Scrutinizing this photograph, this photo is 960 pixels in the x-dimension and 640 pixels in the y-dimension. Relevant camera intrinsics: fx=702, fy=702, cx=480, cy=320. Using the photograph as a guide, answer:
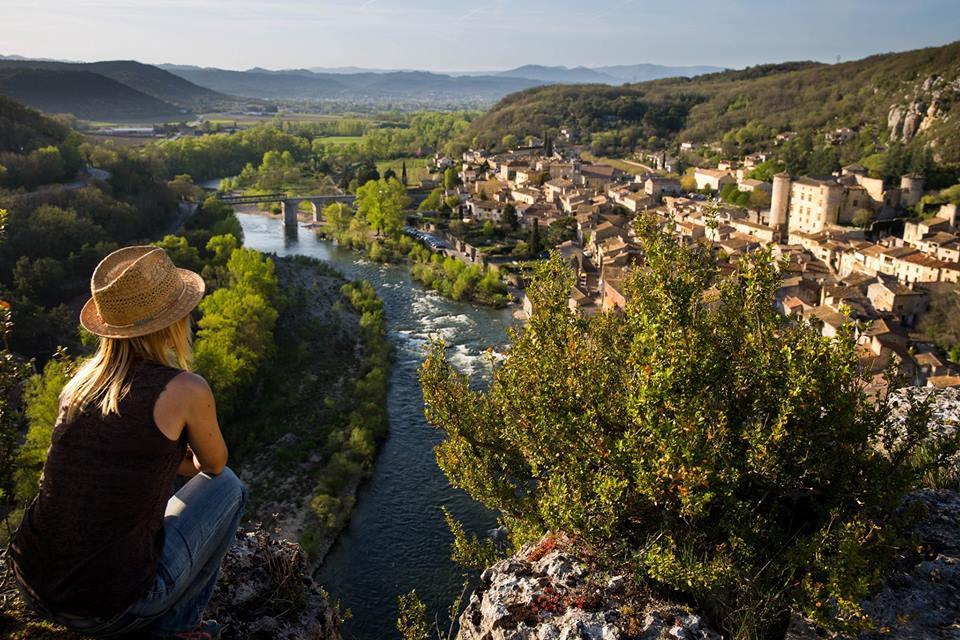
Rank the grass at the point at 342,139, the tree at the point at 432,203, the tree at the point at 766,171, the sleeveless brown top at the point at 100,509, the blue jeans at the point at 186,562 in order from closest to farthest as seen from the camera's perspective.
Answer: the sleeveless brown top at the point at 100,509, the blue jeans at the point at 186,562, the tree at the point at 766,171, the tree at the point at 432,203, the grass at the point at 342,139

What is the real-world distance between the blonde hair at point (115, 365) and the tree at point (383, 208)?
103 ft

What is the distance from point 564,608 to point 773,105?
64.2 metres

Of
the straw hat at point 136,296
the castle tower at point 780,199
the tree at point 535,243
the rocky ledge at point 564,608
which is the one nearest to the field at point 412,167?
the tree at point 535,243

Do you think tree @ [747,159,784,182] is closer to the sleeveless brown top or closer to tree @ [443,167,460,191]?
tree @ [443,167,460,191]

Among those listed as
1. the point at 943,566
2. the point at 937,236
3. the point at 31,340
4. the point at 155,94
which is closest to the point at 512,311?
the point at 31,340

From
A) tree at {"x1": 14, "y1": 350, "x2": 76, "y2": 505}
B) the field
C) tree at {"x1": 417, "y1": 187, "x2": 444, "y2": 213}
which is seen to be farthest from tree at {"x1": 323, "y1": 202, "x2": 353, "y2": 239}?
tree at {"x1": 14, "y1": 350, "x2": 76, "y2": 505}

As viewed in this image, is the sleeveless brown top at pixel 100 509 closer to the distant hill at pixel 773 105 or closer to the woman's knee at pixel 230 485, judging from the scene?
the woman's knee at pixel 230 485

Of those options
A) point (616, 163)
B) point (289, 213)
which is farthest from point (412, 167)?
point (289, 213)

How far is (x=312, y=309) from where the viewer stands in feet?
68.0

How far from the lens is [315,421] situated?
1375 centimetres

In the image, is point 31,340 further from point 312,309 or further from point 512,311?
point 512,311

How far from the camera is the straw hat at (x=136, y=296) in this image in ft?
6.46

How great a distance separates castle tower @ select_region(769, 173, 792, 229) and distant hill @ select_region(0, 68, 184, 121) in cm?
6829

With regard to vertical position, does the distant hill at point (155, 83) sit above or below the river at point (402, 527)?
above
